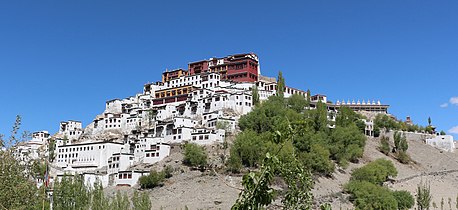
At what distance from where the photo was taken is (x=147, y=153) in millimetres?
60906

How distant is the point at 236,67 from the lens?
262ft

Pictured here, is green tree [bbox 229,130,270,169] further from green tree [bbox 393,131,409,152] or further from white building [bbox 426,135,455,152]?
white building [bbox 426,135,455,152]

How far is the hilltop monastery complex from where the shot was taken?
2415 inches

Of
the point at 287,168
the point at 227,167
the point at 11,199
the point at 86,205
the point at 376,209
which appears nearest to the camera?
the point at 287,168

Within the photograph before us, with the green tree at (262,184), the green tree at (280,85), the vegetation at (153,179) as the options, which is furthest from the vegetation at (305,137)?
the green tree at (262,184)

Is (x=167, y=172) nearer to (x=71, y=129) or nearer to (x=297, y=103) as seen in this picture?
(x=297, y=103)

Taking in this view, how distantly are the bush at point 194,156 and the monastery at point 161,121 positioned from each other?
13.9ft

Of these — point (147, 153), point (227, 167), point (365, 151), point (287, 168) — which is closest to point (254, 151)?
point (227, 167)

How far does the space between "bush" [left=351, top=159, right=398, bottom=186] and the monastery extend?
16799 mm

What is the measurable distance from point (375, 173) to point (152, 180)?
85.9 ft

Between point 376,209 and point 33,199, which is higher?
point 33,199

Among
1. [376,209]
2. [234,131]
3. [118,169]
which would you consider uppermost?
[234,131]

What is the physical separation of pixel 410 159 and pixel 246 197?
2909 inches

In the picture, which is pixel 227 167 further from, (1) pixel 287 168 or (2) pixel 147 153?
(1) pixel 287 168
